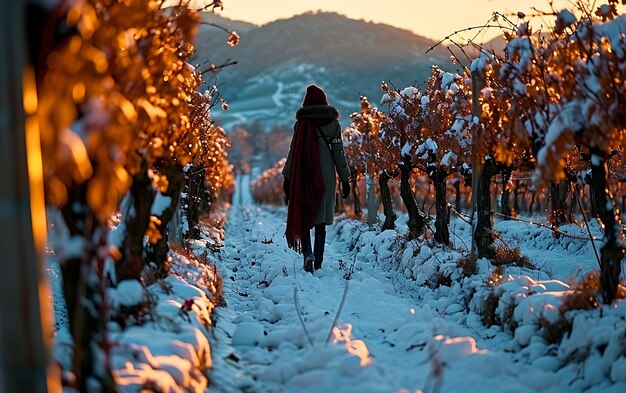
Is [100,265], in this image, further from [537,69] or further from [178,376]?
[537,69]

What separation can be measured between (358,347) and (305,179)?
13.4ft

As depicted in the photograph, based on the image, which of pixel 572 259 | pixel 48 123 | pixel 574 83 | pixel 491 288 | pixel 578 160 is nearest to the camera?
pixel 48 123

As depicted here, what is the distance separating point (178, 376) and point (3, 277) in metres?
1.68

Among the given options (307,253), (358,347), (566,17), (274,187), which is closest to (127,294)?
(358,347)

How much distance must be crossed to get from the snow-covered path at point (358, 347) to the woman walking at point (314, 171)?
A: 84 centimetres

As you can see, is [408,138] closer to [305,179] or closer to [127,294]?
[305,179]

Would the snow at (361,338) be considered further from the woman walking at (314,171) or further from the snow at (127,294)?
the woman walking at (314,171)

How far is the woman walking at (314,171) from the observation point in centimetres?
810

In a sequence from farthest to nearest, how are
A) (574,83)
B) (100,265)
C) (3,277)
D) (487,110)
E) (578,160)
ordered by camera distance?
1. (578,160)
2. (487,110)
3. (574,83)
4. (100,265)
5. (3,277)

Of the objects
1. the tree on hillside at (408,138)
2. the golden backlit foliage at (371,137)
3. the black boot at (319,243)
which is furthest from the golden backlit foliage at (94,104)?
the golden backlit foliage at (371,137)

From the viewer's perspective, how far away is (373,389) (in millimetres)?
3592

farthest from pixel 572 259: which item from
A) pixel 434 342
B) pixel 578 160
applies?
pixel 434 342

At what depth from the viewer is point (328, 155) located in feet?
27.0

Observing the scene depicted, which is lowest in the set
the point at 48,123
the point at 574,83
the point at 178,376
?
the point at 178,376
